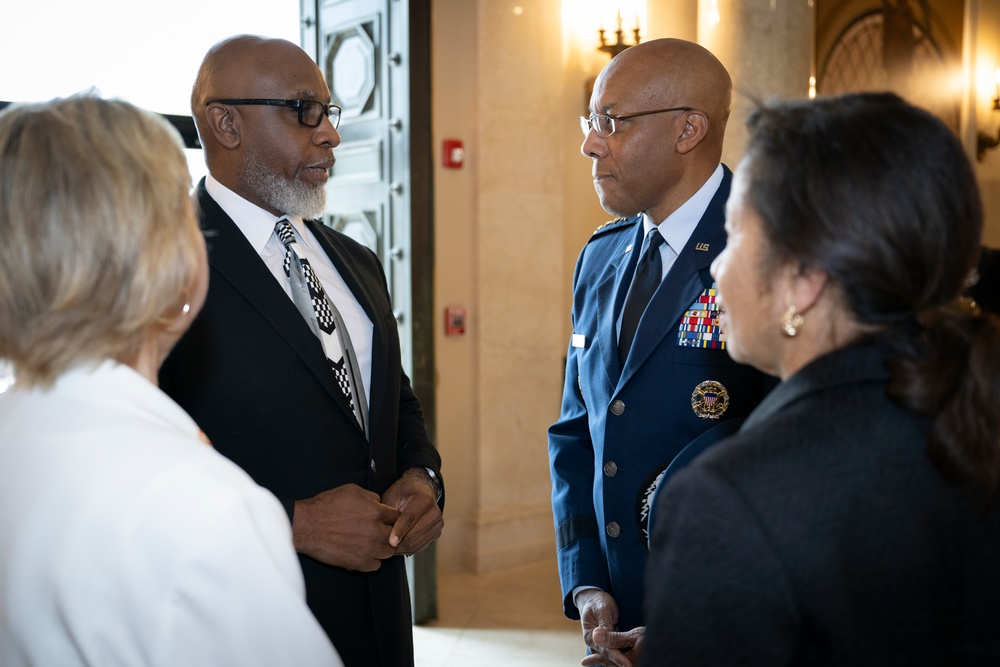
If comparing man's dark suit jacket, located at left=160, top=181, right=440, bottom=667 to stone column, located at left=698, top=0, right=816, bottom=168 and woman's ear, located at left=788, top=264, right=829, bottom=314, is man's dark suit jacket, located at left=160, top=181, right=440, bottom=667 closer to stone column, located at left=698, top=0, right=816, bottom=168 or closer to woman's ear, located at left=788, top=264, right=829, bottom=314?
woman's ear, located at left=788, top=264, right=829, bottom=314

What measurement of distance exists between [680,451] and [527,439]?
2.98m

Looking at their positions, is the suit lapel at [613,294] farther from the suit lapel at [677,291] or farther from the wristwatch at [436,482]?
the wristwatch at [436,482]

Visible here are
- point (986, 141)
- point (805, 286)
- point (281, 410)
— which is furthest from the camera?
point (986, 141)

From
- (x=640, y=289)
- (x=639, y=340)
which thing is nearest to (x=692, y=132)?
(x=640, y=289)

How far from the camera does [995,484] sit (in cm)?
97

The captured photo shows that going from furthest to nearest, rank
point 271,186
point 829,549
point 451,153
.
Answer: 1. point 451,153
2. point 271,186
3. point 829,549

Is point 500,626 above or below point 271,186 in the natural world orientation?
below

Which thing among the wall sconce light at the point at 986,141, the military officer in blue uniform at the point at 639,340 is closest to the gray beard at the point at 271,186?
the military officer in blue uniform at the point at 639,340

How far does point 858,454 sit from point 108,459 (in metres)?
0.82

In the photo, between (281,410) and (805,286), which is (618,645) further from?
(805,286)

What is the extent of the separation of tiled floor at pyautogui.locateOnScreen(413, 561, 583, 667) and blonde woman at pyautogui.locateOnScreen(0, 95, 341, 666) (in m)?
2.77

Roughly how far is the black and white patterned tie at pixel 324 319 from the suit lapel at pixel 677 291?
1.93ft

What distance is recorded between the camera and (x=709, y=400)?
69.9 inches

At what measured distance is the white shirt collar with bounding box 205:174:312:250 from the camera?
1.98m
